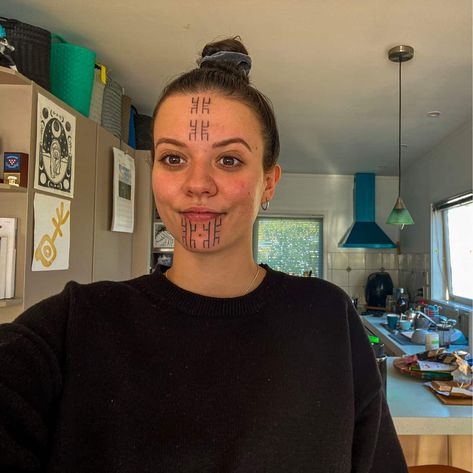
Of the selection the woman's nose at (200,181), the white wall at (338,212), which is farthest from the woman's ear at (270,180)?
the white wall at (338,212)

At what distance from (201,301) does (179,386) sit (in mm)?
123

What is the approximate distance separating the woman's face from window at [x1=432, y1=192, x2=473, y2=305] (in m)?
2.64

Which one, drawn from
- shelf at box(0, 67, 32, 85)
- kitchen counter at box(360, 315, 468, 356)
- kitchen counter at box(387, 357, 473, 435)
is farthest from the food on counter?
shelf at box(0, 67, 32, 85)

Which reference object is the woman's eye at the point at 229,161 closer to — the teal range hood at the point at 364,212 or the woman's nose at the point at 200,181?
the woman's nose at the point at 200,181

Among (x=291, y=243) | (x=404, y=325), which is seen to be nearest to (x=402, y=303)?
(x=404, y=325)

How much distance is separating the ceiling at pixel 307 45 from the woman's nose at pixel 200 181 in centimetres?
124

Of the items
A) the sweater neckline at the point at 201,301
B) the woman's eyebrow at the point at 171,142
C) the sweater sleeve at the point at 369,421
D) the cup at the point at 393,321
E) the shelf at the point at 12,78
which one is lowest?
the cup at the point at 393,321

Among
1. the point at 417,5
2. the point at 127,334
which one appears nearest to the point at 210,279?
the point at 127,334

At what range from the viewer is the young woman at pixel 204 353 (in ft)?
1.65

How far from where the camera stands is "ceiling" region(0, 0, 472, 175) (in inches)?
63.6

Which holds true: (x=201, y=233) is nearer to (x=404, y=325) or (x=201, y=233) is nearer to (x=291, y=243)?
(x=404, y=325)

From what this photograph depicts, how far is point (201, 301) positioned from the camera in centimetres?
60

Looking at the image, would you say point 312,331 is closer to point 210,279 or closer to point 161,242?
point 210,279

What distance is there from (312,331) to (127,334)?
276 mm
